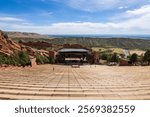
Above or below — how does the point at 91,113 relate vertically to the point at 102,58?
above

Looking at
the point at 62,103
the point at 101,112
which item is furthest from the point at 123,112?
the point at 62,103

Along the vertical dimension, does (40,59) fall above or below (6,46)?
below

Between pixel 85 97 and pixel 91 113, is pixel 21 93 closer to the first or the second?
pixel 85 97

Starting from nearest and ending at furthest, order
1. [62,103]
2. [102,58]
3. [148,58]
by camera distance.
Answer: [62,103] < [148,58] < [102,58]

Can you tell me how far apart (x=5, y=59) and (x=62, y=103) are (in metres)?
45.4

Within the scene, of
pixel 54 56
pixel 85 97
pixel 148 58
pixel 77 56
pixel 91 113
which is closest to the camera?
pixel 91 113

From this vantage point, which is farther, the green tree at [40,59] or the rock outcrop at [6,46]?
the green tree at [40,59]

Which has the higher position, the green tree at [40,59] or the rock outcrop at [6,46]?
the rock outcrop at [6,46]

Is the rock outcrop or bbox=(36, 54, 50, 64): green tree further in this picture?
bbox=(36, 54, 50, 64): green tree

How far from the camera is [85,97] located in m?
11.0

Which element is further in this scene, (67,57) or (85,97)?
(67,57)

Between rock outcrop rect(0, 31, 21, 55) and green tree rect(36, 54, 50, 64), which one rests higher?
rock outcrop rect(0, 31, 21, 55)

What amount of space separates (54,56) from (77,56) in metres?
12.7

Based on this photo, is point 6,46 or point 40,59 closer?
point 6,46
